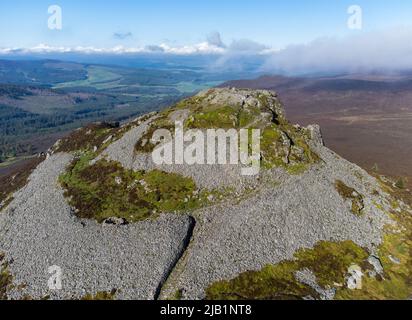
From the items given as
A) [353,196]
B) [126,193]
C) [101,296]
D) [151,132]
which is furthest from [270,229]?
[151,132]

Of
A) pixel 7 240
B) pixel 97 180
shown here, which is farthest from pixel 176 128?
pixel 7 240

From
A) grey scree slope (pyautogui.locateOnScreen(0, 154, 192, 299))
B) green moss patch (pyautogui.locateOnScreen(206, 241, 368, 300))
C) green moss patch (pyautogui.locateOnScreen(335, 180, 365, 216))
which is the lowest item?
green moss patch (pyautogui.locateOnScreen(206, 241, 368, 300))

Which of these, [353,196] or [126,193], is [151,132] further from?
[353,196]

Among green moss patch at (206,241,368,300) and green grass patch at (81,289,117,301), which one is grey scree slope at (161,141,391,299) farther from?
green grass patch at (81,289,117,301)

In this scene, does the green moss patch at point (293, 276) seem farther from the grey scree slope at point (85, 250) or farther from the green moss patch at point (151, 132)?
the green moss patch at point (151, 132)

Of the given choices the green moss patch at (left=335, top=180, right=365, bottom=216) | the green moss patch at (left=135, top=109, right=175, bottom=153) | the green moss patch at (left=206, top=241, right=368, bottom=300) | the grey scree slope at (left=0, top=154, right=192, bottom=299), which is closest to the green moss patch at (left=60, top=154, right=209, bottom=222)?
the grey scree slope at (left=0, top=154, right=192, bottom=299)
